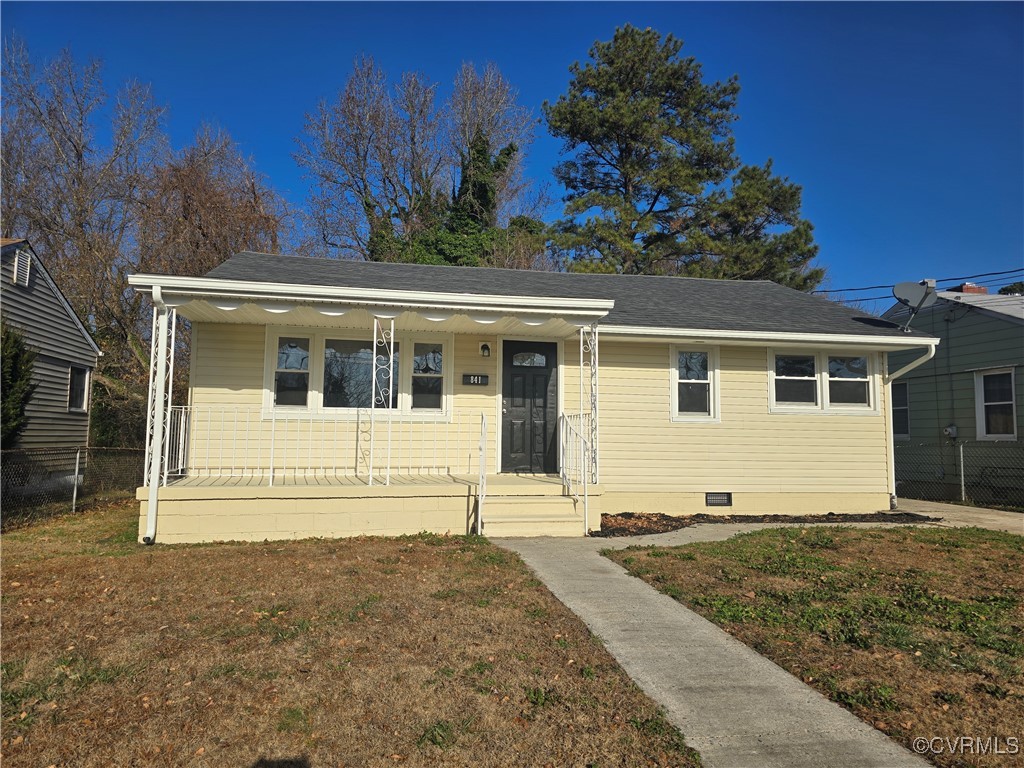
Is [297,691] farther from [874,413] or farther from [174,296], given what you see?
[874,413]

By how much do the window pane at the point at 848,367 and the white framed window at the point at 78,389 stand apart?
667 inches

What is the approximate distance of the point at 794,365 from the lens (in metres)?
10.2

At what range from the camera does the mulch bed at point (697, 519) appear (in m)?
8.48

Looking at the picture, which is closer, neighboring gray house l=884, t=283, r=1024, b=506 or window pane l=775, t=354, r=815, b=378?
window pane l=775, t=354, r=815, b=378

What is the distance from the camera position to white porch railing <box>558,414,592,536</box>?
789 centimetres

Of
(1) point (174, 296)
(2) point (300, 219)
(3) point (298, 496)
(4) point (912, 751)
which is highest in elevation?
(2) point (300, 219)

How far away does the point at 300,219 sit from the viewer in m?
23.2

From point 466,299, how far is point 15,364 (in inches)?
362

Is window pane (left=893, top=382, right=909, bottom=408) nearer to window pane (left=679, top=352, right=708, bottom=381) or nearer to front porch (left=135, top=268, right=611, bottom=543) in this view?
window pane (left=679, top=352, right=708, bottom=381)

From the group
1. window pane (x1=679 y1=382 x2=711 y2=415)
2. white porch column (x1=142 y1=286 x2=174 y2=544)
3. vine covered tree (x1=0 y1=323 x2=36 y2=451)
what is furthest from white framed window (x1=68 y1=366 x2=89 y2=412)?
window pane (x1=679 y1=382 x2=711 y2=415)

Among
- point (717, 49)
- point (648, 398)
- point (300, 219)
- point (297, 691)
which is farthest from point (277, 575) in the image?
point (717, 49)

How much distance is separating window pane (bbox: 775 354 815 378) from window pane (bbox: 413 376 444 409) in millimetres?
5330

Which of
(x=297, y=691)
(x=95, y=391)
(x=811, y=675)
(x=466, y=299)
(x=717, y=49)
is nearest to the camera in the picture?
(x=297, y=691)

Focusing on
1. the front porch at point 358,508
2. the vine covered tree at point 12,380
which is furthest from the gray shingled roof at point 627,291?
the vine covered tree at point 12,380
